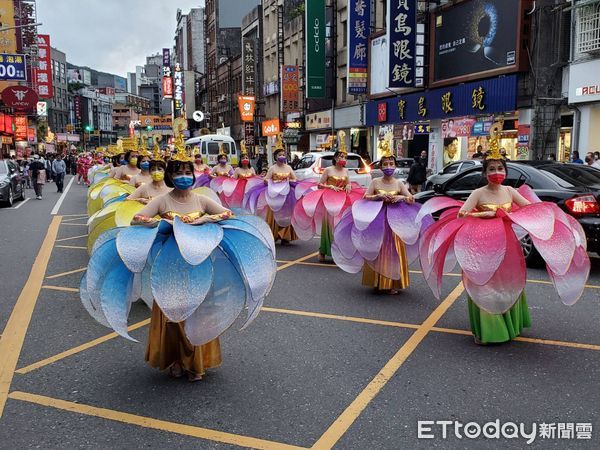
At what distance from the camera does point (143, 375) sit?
14.9 ft

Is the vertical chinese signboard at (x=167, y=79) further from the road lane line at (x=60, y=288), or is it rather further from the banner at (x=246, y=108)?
the road lane line at (x=60, y=288)

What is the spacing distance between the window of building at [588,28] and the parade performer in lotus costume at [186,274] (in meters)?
16.6

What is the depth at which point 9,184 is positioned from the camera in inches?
743

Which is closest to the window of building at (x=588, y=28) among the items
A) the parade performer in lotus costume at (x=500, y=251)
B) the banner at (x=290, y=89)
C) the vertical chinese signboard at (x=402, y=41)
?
the vertical chinese signboard at (x=402, y=41)

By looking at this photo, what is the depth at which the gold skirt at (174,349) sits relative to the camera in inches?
167

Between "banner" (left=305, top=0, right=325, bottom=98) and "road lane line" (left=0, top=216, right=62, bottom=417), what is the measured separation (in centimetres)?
2668

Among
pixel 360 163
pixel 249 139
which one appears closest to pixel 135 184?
pixel 360 163

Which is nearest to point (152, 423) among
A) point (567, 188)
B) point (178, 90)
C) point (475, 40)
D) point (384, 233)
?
point (384, 233)

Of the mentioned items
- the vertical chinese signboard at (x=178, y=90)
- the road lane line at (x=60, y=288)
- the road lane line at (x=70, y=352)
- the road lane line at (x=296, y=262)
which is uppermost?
the vertical chinese signboard at (x=178, y=90)

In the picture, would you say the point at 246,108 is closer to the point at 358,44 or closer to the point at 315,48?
the point at 315,48

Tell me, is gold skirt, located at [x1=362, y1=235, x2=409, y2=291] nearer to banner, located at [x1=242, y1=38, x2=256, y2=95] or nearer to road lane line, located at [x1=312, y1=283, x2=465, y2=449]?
road lane line, located at [x1=312, y1=283, x2=465, y2=449]

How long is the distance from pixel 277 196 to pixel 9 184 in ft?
41.5

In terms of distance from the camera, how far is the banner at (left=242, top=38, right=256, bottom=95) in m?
52.3

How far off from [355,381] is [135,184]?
228 inches
